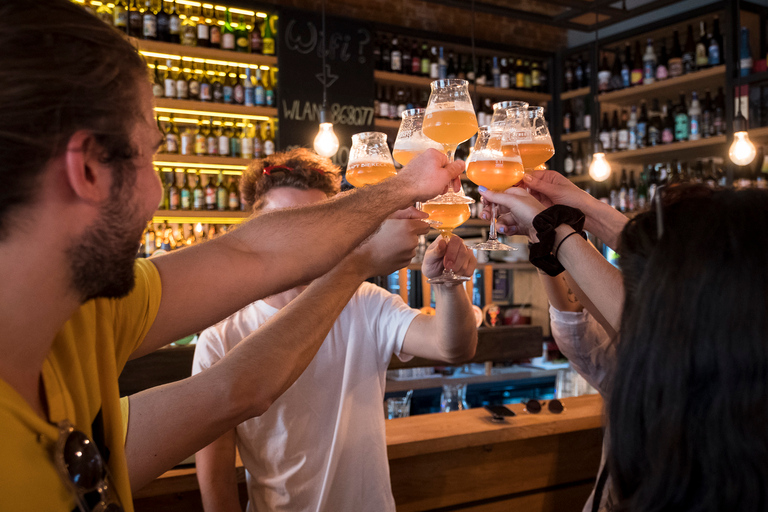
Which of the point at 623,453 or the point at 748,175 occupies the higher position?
the point at 748,175

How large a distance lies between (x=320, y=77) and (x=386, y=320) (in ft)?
10.00

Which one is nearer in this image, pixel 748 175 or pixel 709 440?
pixel 709 440

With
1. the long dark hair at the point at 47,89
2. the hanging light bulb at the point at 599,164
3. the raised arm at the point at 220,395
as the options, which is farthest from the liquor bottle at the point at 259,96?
the long dark hair at the point at 47,89

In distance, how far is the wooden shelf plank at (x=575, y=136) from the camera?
4.90 meters

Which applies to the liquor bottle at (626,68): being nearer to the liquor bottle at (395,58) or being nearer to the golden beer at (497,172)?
the liquor bottle at (395,58)

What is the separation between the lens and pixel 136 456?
3.05 feet

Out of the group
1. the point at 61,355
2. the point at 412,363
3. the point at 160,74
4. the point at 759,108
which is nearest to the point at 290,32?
the point at 160,74

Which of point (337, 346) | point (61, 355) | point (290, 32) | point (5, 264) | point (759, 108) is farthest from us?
point (290, 32)

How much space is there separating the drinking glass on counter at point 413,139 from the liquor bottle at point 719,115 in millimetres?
3528

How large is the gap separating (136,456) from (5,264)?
0.40 metres

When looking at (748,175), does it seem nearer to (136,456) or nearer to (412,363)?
(412,363)

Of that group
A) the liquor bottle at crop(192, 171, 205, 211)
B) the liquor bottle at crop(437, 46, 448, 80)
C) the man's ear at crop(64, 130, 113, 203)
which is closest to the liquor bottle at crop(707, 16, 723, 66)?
the liquor bottle at crop(437, 46, 448, 80)

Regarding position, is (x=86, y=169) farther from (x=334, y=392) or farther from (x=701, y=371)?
(x=334, y=392)

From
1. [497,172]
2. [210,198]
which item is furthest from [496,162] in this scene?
[210,198]
